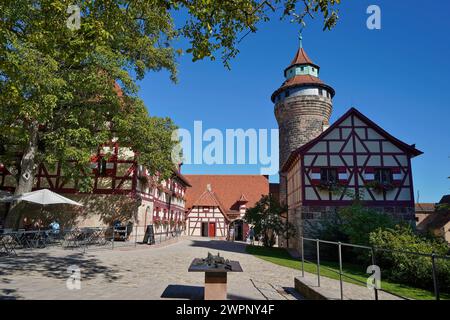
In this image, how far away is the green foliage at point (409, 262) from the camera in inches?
420

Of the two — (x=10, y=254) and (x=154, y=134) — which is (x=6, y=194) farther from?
(x=154, y=134)

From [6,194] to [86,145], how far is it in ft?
16.6

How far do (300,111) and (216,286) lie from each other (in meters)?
23.2

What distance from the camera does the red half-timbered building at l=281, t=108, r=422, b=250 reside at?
19109mm

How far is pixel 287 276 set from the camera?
1040 cm

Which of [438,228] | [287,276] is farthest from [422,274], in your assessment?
[438,228]

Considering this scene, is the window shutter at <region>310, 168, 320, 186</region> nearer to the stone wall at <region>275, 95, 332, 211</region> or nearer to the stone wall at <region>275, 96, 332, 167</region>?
the stone wall at <region>275, 95, 332, 211</region>

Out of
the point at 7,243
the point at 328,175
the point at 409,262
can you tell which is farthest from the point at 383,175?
the point at 7,243

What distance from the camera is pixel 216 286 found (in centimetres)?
617

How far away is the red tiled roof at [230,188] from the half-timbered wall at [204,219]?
3701 mm

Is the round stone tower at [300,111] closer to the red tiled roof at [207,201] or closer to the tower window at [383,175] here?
the tower window at [383,175]

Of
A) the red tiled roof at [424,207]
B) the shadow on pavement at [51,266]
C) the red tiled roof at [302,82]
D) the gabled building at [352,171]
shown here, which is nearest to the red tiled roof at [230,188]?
the red tiled roof at [302,82]

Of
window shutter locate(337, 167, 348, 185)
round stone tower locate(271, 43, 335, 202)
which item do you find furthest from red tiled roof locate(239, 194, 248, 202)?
window shutter locate(337, 167, 348, 185)

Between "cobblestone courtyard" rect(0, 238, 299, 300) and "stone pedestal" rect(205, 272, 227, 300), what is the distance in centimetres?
77
